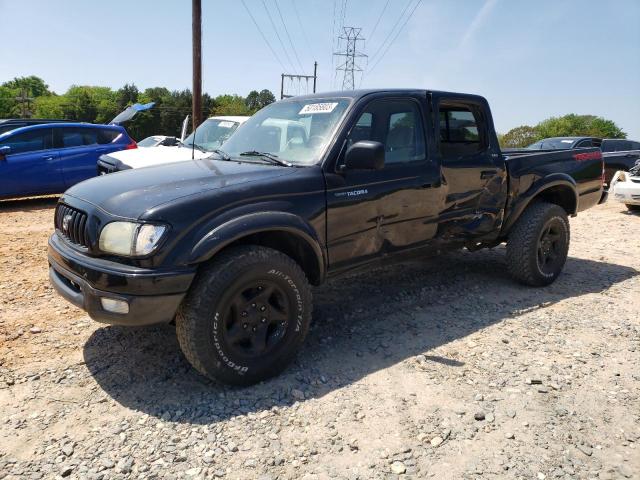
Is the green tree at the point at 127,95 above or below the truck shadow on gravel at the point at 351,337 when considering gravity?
above

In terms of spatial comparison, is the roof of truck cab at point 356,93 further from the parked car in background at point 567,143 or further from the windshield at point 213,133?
the parked car in background at point 567,143

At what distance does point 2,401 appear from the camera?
2943mm

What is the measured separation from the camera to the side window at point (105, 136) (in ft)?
33.7

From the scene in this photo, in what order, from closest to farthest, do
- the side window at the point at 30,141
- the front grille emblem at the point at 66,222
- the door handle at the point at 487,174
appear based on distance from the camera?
1. the front grille emblem at the point at 66,222
2. the door handle at the point at 487,174
3. the side window at the point at 30,141

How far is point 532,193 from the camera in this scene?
4988mm

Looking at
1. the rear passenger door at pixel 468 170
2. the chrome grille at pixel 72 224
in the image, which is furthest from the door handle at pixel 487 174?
the chrome grille at pixel 72 224

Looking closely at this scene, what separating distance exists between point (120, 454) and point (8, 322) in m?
2.15

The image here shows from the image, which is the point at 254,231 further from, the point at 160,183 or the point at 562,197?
the point at 562,197

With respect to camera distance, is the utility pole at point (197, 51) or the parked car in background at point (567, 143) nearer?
the parked car in background at point (567, 143)

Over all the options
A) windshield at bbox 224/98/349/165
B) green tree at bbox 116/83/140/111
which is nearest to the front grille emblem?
windshield at bbox 224/98/349/165

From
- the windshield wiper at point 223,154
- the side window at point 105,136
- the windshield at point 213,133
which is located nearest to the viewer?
the windshield wiper at point 223,154

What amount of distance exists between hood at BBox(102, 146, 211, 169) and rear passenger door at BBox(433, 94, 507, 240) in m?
3.88

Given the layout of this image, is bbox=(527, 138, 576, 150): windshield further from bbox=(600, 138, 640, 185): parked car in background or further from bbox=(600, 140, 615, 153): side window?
bbox=(600, 140, 615, 153): side window

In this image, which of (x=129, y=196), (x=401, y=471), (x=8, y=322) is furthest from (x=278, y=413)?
(x=8, y=322)
